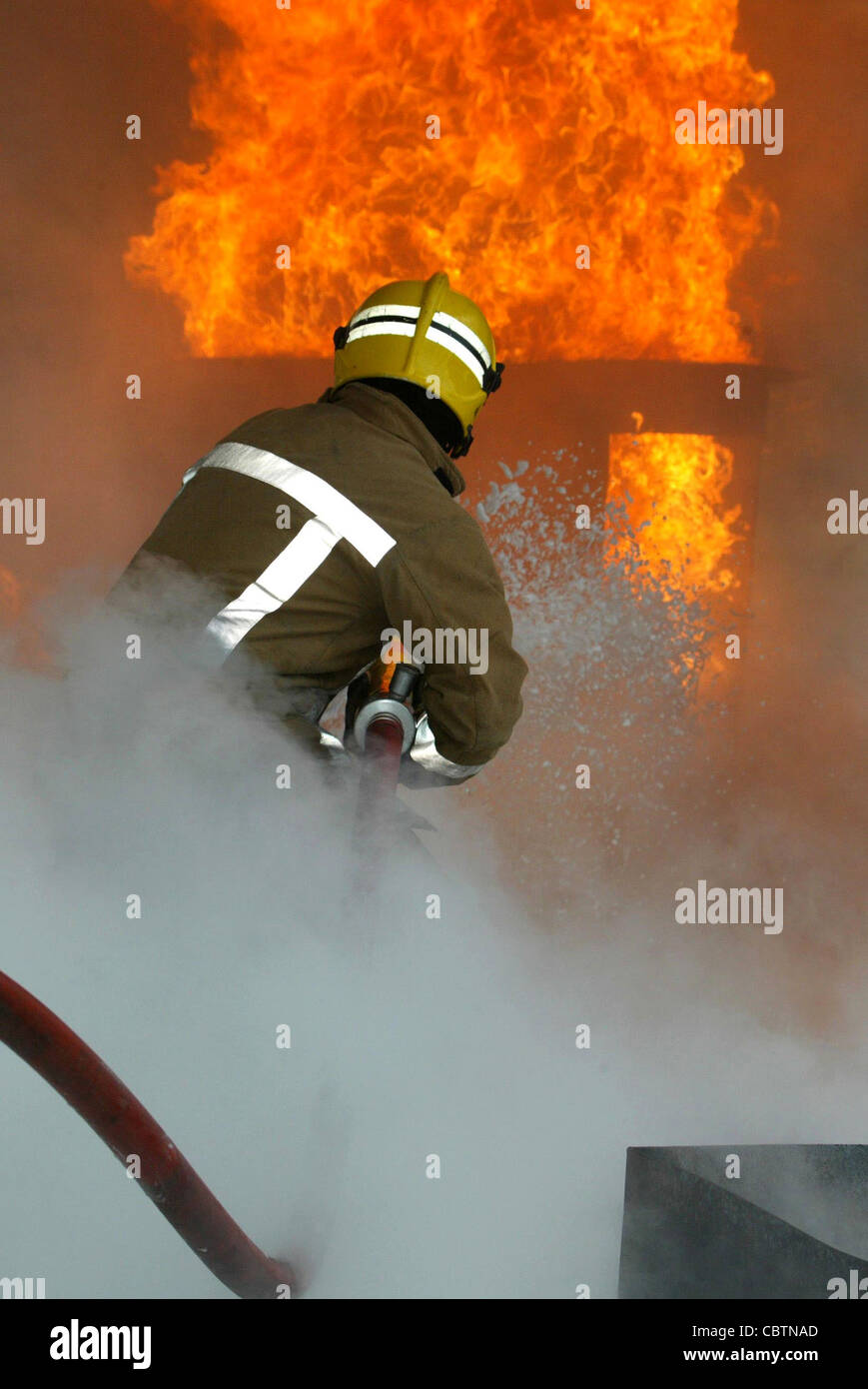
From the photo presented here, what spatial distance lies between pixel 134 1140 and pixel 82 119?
466cm

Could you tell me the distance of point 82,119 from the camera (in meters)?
5.08

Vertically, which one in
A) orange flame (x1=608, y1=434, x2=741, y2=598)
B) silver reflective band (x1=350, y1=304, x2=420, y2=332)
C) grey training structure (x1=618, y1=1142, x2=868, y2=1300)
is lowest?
grey training structure (x1=618, y1=1142, x2=868, y2=1300)

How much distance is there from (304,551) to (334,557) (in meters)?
0.05

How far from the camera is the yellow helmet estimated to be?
2.45 metres

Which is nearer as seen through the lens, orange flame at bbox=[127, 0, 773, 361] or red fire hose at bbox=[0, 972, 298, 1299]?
red fire hose at bbox=[0, 972, 298, 1299]

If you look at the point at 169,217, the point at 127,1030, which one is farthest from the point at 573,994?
the point at 169,217

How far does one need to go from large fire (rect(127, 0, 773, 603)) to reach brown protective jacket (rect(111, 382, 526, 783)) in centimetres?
320

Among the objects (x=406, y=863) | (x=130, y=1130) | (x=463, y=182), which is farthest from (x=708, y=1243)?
(x=463, y=182)

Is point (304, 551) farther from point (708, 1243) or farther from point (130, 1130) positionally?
point (708, 1243)

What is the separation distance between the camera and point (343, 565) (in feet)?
6.78

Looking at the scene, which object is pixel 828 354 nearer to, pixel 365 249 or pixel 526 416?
pixel 526 416

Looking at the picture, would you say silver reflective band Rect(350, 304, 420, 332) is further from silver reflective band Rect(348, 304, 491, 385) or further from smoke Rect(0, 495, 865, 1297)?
smoke Rect(0, 495, 865, 1297)

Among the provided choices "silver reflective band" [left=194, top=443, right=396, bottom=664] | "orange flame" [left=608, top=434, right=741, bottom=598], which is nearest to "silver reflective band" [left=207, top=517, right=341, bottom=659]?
"silver reflective band" [left=194, top=443, right=396, bottom=664]

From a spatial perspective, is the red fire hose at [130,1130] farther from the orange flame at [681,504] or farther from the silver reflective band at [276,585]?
the orange flame at [681,504]
